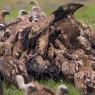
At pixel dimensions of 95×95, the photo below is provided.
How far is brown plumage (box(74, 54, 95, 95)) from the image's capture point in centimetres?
1204

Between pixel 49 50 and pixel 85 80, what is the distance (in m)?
2.13

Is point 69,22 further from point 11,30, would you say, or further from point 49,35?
point 11,30

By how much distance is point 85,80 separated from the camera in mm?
12180

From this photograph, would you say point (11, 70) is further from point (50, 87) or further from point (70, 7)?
point (70, 7)

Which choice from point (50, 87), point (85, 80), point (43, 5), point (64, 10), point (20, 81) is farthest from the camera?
point (43, 5)

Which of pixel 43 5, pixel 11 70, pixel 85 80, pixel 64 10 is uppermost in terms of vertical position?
pixel 43 5

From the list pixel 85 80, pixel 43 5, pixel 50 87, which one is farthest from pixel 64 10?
pixel 43 5

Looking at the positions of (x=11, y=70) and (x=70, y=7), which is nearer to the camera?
(x=11, y=70)

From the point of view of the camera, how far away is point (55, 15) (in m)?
14.6

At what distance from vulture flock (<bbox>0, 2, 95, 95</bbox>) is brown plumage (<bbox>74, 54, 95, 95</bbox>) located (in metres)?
0.23

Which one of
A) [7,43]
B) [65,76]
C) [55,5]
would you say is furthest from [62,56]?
[55,5]

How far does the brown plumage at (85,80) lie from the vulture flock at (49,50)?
0.75 ft

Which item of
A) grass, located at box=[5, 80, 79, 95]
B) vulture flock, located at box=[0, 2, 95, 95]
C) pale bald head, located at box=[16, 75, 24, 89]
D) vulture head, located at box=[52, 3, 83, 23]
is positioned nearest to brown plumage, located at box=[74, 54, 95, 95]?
vulture flock, located at box=[0, 2, 95, 95]

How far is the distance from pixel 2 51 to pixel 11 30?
3.37ft
